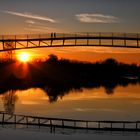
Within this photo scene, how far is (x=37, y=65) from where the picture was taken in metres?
118

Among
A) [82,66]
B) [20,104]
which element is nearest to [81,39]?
[20,104]

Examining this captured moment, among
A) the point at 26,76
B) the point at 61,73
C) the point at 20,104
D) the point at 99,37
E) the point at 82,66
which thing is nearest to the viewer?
the point at 20,104

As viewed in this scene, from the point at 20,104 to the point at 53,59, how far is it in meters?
88.8

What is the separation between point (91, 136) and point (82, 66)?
101 m

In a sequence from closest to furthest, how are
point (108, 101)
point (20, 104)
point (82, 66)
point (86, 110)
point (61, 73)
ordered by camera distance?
point (86, 110) → point (20, 104) → point (108, 101) → point (61, 73) → point (82, 66)

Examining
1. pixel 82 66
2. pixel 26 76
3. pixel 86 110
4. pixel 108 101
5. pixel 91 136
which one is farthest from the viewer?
pixel 82 66

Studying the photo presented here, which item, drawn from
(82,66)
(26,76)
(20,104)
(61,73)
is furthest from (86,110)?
(82,66)

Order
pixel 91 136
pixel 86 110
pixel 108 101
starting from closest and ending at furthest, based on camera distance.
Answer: pixel 91 136 → pixel 86 110 → pixel 108 101

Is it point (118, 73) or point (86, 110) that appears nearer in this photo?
point (86, 110)

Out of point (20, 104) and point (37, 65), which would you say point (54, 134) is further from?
point (37, 65)

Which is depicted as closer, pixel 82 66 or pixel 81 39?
pixel 81 39

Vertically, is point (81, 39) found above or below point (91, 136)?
above

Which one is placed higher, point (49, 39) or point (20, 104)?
point (49, 39)

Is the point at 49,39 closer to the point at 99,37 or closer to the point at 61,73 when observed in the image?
the point at 99,37
